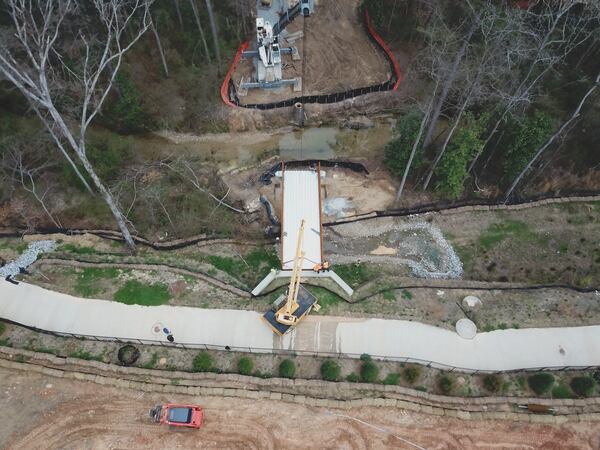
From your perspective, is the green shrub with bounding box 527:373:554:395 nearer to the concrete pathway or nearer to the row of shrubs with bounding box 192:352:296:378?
the concrete pathway

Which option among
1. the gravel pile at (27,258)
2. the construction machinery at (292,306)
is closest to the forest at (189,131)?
the gravel pile at (27,258)

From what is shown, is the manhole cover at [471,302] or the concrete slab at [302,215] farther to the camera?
the concrete slab at [302,215]

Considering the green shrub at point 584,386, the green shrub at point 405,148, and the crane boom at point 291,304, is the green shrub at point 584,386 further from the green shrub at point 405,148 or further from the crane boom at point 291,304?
the green shrub at point 405,148

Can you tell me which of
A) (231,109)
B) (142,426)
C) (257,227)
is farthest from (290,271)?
(231,109)

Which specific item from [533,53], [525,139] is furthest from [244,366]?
[533,53]

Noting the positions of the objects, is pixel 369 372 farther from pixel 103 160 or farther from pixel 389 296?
pixel 103 160
